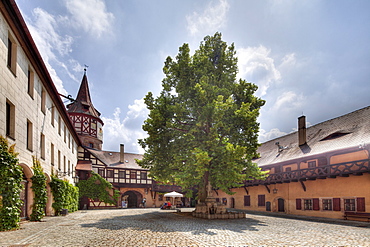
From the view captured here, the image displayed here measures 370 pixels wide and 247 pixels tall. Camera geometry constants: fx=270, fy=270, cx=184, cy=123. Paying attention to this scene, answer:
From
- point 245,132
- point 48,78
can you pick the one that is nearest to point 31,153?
point 48,78

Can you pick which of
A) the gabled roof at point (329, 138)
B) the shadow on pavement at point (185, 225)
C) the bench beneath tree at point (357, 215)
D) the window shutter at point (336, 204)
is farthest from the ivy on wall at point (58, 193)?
the bench beneath tree at point (357, 215)

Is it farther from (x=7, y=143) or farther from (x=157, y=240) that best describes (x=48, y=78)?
(x=157, y=240)

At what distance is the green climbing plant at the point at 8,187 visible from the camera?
10.2m

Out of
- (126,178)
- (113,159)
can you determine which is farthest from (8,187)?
(113,159)

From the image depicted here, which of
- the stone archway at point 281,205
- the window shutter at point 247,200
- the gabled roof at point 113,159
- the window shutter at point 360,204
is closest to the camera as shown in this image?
the window shutter at point 360,204

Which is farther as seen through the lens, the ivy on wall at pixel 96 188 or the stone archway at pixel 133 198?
the stone archway at pixel 133 198

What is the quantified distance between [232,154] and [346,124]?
38.2 feet

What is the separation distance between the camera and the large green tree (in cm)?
1612

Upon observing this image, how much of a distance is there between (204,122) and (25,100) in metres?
9.83

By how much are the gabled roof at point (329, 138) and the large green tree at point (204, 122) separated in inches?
247

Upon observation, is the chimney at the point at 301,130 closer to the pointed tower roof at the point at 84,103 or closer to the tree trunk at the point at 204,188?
the tree trunk at the point at 204,188

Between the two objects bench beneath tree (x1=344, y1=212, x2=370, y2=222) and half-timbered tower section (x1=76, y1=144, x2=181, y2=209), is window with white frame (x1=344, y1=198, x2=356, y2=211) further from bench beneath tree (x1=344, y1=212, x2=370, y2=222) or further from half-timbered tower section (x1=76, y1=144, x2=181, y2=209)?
half-timbered tower section (x1=76, y1=144, x2=181, y2=209)

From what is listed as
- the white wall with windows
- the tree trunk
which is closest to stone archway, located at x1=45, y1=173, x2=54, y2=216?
the white wall with windows

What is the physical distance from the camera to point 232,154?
15.1 metres
